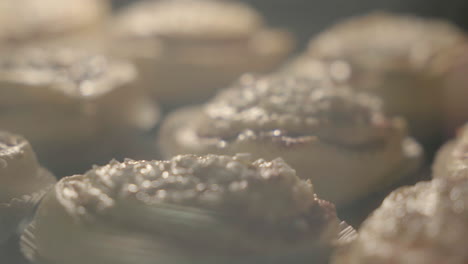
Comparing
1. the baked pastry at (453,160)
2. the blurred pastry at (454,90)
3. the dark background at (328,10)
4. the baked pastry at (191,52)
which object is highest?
the dark background at (328,10)

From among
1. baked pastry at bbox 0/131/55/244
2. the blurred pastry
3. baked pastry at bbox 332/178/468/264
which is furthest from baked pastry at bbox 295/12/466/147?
baked pastry at bbox 0/131/55/244

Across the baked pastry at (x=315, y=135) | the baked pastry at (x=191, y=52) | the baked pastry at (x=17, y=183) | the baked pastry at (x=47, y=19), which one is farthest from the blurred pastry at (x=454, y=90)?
the baked pastry at (x=47, y=19)

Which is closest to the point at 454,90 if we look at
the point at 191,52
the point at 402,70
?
the point at 402,70

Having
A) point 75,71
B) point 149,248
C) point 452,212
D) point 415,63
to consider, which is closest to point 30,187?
point 149,248

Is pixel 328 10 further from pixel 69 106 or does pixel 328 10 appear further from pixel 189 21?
pixel 69 106

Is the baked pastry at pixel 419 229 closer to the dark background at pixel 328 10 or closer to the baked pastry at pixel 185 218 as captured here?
the baked pastry at pixel 185 218

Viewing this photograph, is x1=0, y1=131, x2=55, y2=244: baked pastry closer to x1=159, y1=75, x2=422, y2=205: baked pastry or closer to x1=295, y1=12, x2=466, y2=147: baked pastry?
x1=159, y1=75, x2=422, y2=205: baked pastry

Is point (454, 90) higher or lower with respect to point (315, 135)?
higher
